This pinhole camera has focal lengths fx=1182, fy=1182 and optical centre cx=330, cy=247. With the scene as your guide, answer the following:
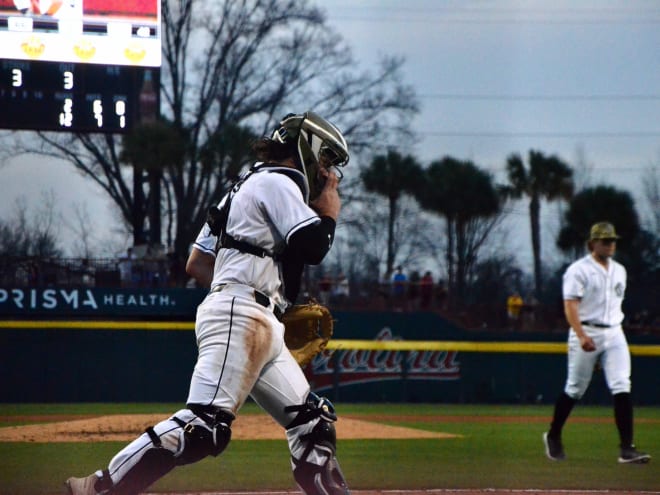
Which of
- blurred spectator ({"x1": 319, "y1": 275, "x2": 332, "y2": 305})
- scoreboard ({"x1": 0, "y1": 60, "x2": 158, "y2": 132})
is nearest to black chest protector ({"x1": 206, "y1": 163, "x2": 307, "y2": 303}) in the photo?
scoreboard ({"x1": 0, "y1": 60, "x2": 158, "y2": 132})

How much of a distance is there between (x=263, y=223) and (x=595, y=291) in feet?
16.0

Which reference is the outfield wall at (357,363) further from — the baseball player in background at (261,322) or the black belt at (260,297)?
the black belt at (260,297)

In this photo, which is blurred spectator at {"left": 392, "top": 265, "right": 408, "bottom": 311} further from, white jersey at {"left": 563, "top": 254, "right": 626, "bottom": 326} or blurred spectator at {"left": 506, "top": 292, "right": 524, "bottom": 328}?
white jersey at {"left": 563, "top": 254, "right": 626, "bottom": 326}

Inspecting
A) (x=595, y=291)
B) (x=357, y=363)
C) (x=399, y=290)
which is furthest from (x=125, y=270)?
(x=595, y=291)

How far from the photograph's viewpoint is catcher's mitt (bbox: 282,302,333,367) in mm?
5191

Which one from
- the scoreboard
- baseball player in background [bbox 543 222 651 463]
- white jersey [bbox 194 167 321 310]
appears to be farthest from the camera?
the scoreboard

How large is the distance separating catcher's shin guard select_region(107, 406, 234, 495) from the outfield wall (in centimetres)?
1393

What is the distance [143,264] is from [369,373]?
173 inches

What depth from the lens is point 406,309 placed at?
22.1 metres

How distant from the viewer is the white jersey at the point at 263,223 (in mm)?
4664

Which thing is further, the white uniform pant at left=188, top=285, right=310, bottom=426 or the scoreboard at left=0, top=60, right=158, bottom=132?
the scoreboard at left=0, top=60, right=158, bottom=132

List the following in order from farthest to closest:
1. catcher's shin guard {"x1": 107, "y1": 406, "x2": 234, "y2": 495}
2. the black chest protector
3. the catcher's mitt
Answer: the catcher's mitt, the black chest protector, catcher's shin guard {"x1": 107, "y1": 406, "x2": 234, "y2": 495}

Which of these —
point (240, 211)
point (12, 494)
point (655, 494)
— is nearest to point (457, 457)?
point (655, 494)

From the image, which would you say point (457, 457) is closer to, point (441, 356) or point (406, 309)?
point (441, 356)
